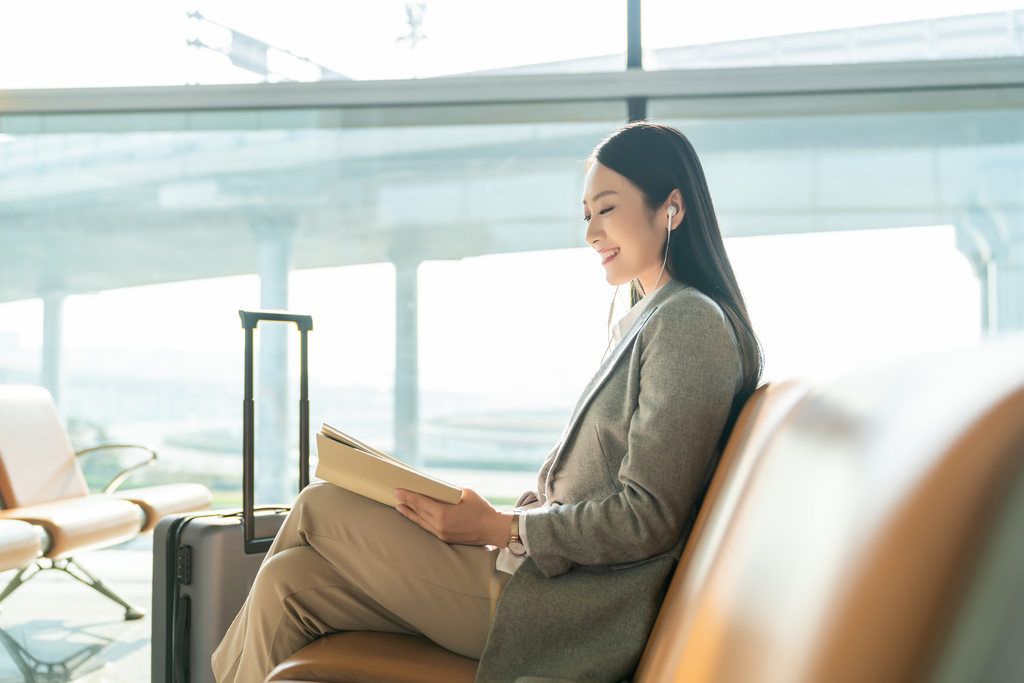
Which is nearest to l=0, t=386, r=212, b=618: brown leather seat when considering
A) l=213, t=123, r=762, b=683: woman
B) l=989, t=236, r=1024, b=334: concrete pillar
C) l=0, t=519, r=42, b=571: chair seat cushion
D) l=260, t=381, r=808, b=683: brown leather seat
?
l=0, t=519, r=42, b=571: chair seat cushion

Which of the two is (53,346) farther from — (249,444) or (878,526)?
(878,526)

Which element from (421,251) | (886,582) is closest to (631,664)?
(886,582)

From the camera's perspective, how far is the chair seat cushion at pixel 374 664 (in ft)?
3.44

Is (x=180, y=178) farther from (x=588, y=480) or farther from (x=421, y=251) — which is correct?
(x=588, y=480)

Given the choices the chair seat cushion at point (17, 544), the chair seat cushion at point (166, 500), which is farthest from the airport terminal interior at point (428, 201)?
the chair seat cushion at point (17, 544)

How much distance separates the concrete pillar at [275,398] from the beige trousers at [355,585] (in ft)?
7.81

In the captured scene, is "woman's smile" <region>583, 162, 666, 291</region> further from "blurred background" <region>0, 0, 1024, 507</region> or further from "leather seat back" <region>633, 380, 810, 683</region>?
"blurred background" <region>0, 0, 1024, 507</region>

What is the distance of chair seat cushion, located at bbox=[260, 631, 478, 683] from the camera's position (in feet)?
3.44

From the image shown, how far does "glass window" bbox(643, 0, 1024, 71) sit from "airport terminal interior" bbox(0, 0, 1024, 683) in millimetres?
11

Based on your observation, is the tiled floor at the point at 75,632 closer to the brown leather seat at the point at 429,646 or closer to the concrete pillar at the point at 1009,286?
the brown leather seat at the point at 429,646

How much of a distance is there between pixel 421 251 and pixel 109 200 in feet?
5.53

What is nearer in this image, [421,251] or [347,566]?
[347,566]

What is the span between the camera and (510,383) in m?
3.36

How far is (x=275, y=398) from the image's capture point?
3553mm
